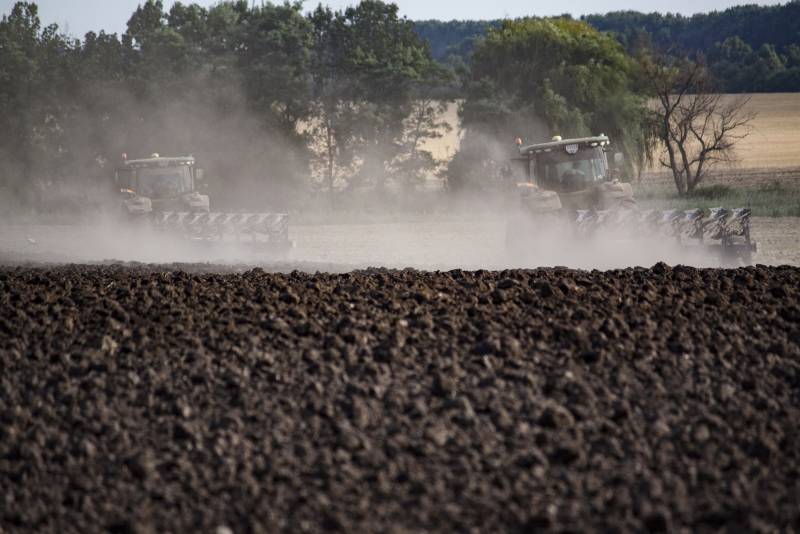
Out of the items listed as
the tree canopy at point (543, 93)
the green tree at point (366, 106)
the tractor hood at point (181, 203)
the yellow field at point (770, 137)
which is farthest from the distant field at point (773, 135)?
the tractor hood at point (181, 203)

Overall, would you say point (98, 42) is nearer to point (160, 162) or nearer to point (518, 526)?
point (160, 162)

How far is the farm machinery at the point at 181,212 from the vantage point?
20.9m

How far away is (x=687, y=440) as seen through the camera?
5.44 m

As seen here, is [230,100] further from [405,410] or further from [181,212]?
[405,410]

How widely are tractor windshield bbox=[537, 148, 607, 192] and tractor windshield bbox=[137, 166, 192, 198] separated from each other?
26.2 ft

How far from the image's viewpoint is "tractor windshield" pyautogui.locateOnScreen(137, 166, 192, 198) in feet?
71.7

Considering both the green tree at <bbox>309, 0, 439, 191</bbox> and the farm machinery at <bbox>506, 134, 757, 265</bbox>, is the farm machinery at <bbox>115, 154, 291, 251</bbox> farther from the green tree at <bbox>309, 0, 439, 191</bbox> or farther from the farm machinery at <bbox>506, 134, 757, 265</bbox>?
the green tree at <bbox>309, 0, 439, 191</bbox>

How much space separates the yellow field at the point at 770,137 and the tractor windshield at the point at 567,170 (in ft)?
102

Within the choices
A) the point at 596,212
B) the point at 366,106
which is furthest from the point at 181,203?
the point at 366,106

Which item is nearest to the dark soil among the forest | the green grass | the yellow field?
the green grass

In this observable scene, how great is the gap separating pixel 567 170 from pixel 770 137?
45358 millimetres

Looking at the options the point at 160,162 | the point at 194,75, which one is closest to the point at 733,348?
the point at 160,162

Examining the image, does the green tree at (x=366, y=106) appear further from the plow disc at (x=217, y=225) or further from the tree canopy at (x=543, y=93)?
the plow disc at (x=217, y=225)

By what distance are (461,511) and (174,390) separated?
2.10 meters
